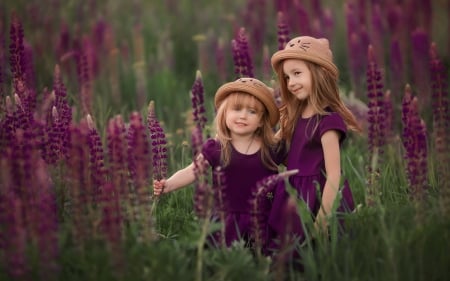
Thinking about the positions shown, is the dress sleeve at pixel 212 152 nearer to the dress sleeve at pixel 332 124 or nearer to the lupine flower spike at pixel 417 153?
the dress sleeve at pixel 332 124

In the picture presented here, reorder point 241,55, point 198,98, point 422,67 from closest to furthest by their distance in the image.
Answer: point 198,98, point 241,55, point 422,67

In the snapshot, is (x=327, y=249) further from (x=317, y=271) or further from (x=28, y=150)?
(x=28, y=150)

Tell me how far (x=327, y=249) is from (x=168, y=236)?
84 cm

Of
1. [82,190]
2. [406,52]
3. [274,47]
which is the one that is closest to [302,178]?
[82,190]

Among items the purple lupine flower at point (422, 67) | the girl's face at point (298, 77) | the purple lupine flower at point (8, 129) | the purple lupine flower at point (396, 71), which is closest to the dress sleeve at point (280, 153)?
the girl's face at point (298, 77)

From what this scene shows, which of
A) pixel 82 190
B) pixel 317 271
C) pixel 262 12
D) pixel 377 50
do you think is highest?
pixel 262 12

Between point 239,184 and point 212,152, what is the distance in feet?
0.71

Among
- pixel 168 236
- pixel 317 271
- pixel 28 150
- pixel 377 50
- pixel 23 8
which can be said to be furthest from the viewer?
pixel 23 8

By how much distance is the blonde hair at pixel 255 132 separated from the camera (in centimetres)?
387

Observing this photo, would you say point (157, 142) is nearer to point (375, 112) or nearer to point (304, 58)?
point (304, 58)

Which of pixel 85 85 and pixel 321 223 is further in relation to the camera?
pixel 85 85

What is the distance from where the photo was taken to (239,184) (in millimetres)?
3898

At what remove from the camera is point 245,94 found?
3879 mm

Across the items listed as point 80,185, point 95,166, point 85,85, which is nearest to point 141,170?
point 80,185
